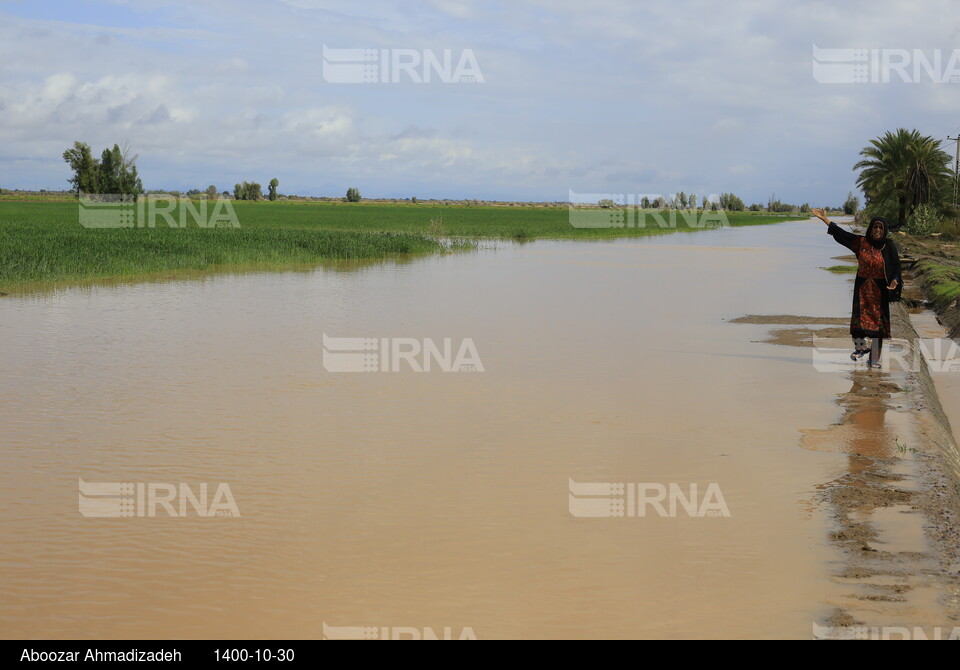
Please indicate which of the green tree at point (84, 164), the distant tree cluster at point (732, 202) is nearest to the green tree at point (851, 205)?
the distant tree cluster at point (732, 202)

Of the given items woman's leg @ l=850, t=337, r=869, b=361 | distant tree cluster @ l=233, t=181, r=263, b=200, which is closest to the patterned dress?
woman's leg @ l=850, t=337, r=869, b=361

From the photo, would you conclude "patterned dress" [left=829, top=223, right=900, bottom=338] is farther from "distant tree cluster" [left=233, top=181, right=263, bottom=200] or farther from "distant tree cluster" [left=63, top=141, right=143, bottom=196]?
"distant tree cluster" [left=233, top=181, right=263, bottom=200]

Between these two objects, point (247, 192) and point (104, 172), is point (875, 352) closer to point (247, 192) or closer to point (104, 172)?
point (104, 172)

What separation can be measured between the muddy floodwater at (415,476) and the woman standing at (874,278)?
2.64 ft

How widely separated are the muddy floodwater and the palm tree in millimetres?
39875

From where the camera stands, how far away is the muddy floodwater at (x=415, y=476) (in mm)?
4570

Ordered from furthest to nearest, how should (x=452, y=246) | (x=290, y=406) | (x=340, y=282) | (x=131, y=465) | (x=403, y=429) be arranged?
(x=452, y=246), (x=340, y=282), (x=290, y=406), (x=403, y=429), (x=131, y=465)

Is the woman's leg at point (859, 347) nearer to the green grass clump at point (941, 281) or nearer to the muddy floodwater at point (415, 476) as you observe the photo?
the muddy floodwater at point (415, 476)

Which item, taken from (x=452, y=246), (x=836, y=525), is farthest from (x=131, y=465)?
(x=452, y=246)

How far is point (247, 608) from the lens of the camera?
14.9 ft

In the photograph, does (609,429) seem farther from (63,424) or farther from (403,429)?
(63,424)

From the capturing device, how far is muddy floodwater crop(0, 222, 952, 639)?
4.57 meters

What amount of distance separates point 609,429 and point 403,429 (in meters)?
1.83

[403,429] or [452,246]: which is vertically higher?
[452,246]
